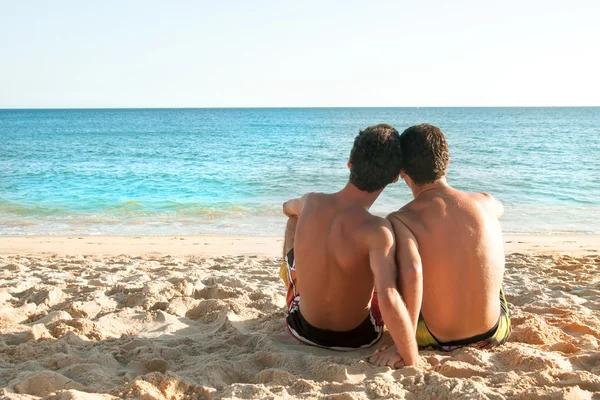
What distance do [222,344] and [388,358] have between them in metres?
1.09

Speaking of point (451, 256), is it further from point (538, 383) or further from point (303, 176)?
point (303, 176)

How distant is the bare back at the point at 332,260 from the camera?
2943 mm

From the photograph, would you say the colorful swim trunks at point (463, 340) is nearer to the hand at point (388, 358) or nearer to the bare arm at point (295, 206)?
the hand at point (388, 358)

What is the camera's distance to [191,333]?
3.72m

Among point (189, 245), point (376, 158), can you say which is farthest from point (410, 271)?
point (189, 245)

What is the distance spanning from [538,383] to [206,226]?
7.96m

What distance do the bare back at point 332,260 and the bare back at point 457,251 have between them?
0.86 ft

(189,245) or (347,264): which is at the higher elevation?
(347,264)

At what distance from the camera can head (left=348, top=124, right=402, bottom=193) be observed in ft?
9.37

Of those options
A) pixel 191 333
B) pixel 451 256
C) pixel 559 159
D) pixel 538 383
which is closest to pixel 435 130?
pixel 451 256

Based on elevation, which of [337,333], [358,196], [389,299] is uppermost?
[358,196]

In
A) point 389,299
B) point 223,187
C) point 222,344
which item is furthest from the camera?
point 223,187

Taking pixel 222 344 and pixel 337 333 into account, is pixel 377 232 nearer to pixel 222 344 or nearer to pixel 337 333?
pixel 337 333

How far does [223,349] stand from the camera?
11.1 feet
